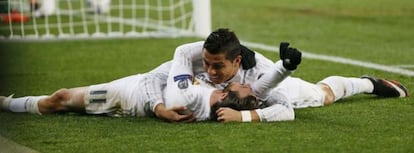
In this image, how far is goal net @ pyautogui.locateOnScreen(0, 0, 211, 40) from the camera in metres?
12.3

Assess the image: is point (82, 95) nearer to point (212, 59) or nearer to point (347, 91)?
point (212, 59)

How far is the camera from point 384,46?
35.7ft

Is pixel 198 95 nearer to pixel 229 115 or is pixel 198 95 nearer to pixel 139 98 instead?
pixel 229 115

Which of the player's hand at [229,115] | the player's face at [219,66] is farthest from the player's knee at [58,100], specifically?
the player's hand at [229,115]

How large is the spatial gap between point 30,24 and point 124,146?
8759mm

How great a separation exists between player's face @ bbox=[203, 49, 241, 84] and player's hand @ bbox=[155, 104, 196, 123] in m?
0.23

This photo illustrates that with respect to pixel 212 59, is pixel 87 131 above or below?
below

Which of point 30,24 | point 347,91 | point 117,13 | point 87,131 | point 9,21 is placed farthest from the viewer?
point 117,13

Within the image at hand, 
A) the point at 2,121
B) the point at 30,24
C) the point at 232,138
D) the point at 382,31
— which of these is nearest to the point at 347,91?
the point at 232,138

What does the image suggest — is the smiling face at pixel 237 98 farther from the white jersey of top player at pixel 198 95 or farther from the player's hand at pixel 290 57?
the player's hand at pixel 290 57

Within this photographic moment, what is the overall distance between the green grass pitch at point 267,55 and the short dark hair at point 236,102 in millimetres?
105

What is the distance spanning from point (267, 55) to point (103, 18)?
17.0 feet

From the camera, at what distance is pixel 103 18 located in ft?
49.4

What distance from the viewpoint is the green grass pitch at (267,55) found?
17.7ft
